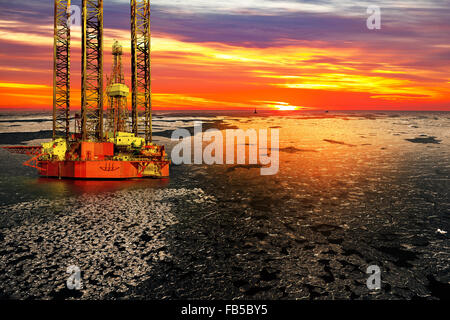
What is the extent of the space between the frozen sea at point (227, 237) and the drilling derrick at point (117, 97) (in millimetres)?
23178

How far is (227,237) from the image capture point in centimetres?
2206

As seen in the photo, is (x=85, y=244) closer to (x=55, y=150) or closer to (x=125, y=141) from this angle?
(x=55, y=150)

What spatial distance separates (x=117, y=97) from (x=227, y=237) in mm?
46460

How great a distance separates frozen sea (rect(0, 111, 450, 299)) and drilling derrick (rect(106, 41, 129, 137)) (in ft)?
76.0

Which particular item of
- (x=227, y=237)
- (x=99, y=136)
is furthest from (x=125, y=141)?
(x=227, y=237)

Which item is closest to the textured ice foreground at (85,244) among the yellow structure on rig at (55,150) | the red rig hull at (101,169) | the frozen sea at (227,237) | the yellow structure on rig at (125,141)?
the frozen sea at (227,237)

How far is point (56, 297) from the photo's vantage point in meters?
14.9

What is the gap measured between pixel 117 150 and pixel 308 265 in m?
37.3

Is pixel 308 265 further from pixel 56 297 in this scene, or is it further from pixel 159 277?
pixel 56 297

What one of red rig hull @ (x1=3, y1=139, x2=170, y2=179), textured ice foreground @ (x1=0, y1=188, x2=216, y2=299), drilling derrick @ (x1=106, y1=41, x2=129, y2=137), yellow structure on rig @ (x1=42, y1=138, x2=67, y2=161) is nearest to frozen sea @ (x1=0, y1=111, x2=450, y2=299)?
textured ice foreground @ (x1=0, y1=188, x2=216, y2=299)

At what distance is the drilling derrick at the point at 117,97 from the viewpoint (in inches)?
2292

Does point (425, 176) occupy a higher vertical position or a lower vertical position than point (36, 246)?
higher

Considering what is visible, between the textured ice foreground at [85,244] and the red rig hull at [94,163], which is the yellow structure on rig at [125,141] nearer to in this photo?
the red rig hull at [94,163]
